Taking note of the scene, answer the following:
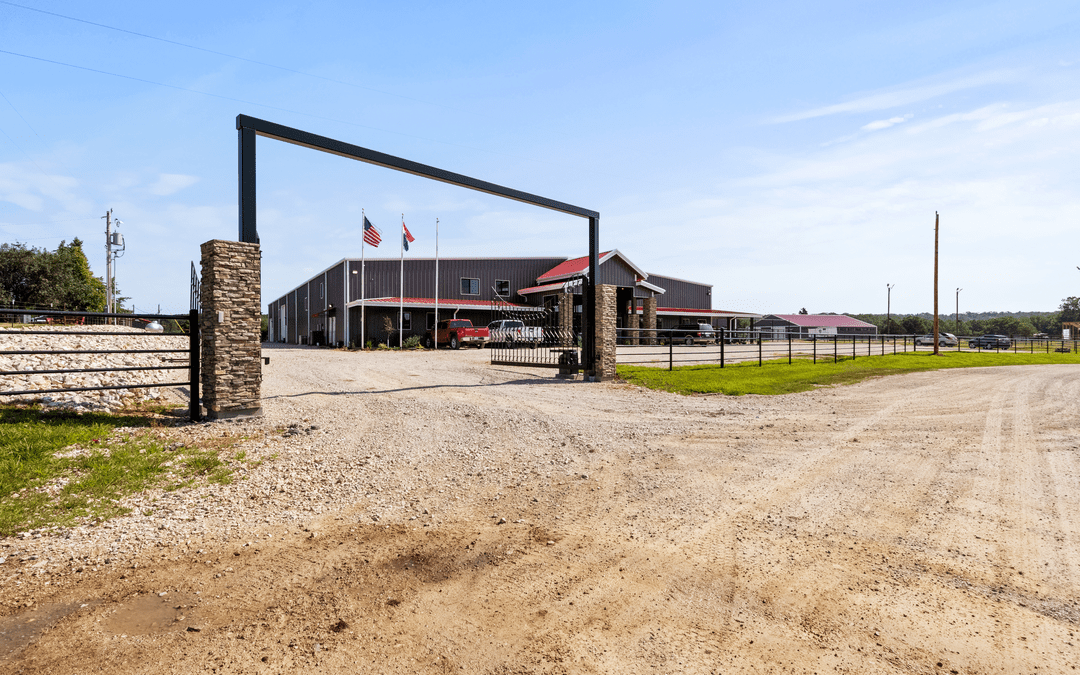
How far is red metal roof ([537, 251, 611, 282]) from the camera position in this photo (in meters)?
38.2

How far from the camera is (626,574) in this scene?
3.70 m

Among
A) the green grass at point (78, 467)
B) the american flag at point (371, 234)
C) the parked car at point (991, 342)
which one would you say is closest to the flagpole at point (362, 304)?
the american flag at point (371, 234)

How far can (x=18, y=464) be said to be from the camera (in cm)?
551

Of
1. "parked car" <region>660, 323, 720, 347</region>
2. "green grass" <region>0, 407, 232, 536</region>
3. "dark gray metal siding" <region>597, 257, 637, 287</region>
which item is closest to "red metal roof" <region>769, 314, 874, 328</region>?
"parked car" <region>660, 323, 720, 347</region>

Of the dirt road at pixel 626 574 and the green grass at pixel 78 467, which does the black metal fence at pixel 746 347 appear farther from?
the green grass at pixel 78 467

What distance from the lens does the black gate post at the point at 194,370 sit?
28.2 ft

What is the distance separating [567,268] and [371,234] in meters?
15.0

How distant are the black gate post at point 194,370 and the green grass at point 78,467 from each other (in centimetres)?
95

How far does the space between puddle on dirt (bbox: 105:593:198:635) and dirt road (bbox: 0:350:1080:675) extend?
0.02 metres

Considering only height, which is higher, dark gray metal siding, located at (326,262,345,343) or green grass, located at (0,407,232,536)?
dark gray metal siding, located at (326,262,345,343)

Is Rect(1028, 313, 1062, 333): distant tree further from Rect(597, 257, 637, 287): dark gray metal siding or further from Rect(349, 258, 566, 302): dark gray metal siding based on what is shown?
Rect(349, 258, 566, 302): dark gray metal siding

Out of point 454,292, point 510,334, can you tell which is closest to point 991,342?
point 510,334

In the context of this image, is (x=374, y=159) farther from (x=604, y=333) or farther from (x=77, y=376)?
(x=604, y=333)

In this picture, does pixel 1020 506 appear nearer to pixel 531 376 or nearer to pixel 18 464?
pixel 18 464
